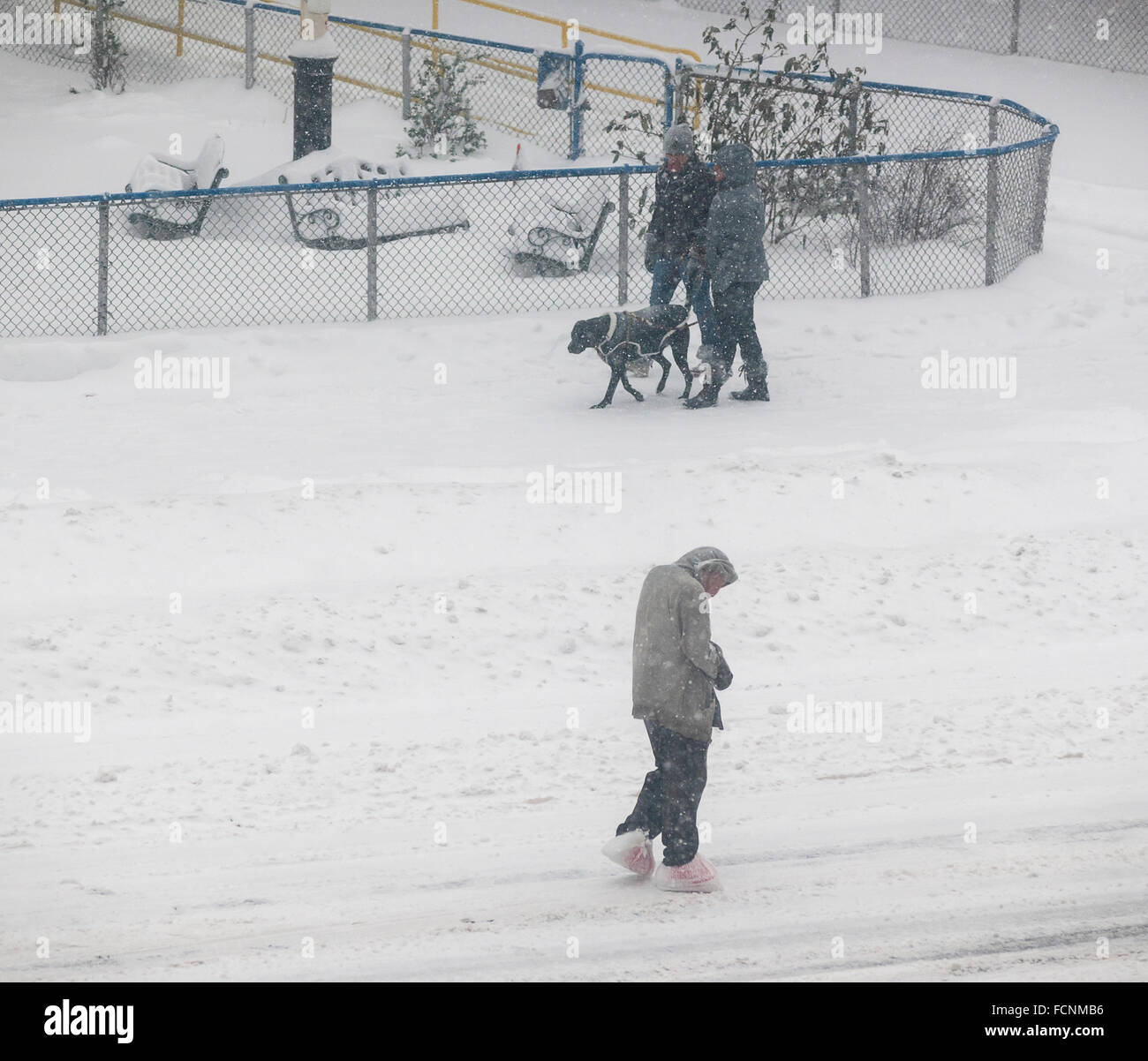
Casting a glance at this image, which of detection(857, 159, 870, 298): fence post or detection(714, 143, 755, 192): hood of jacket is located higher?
detection(714, 143, 755, 192): hood of jacket

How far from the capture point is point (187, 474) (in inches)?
401

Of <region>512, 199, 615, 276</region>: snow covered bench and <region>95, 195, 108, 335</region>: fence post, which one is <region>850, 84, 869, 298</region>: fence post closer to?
<region>512, 199, 615, 276</region>: snow covered bench

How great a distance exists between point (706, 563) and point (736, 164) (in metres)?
5.46

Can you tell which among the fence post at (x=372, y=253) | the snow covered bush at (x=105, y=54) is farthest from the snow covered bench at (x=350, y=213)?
the snow covered bush at (x=105, y=54)

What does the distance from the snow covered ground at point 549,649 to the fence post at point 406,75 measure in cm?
637

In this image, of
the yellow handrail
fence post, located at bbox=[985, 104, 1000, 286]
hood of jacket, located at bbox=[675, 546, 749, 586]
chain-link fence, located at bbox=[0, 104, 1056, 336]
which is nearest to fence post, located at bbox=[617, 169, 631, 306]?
chain-link fence, located at bbox=[0, 104, 1056, 336]

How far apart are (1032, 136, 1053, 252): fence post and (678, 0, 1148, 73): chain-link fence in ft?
25.2

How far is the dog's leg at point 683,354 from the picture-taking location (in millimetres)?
11828

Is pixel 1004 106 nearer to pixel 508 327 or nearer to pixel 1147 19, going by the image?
pixel 508 327

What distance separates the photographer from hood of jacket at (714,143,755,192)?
11.2 metres

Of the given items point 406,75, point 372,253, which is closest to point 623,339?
point 372,253

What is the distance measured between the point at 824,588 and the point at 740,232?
9.74 feet

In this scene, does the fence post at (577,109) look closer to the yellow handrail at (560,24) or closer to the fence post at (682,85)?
the fence post at (682,85)

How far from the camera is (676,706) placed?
6320 millimetres
